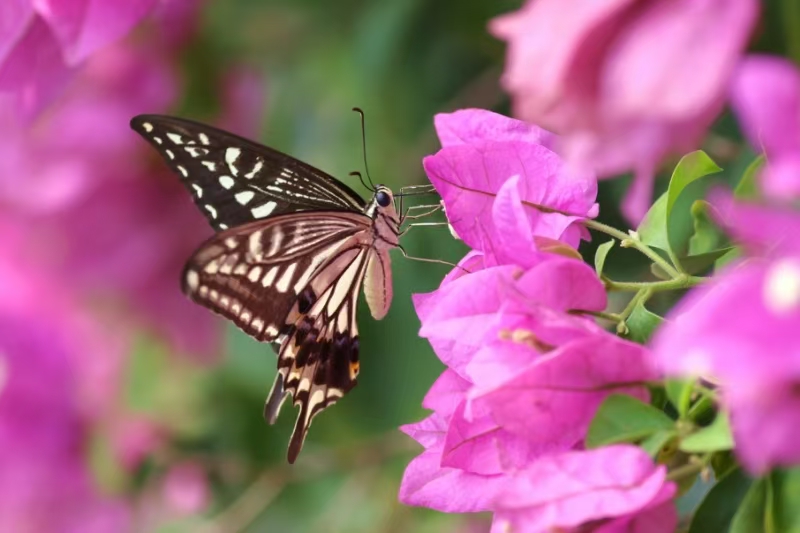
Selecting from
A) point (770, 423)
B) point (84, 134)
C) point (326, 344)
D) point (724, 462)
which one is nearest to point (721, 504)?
point (724, 462)

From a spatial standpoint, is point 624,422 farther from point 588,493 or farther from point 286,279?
point 286,279

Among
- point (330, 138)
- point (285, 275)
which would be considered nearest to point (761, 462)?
point (285, 275)

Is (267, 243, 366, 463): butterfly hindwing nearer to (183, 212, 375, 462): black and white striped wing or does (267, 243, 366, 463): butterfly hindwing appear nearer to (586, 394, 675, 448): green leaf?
(183, 212, 375, 462): black and white striped wing

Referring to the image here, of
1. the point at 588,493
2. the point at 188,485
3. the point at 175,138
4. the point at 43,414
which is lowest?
the point at 188,485

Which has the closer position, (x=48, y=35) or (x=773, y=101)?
(x=773, y=101)

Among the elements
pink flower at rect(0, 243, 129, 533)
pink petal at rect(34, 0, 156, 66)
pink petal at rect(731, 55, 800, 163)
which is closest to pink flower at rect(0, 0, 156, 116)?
pink petal at rect(34, 0, 156, 66)

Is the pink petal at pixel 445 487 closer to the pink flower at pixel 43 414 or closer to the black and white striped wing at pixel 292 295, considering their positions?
the black and white striped wing at pixel 292 295
